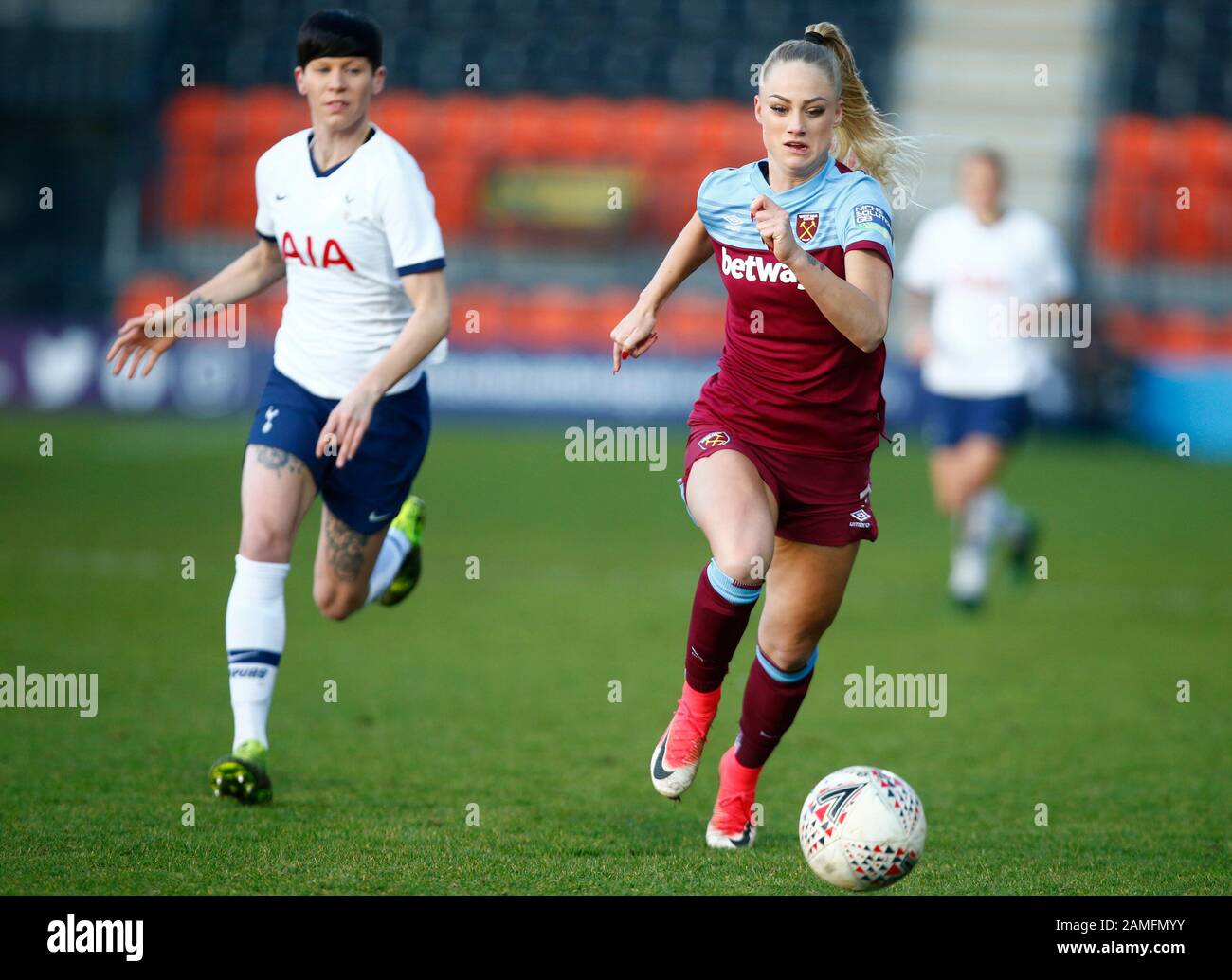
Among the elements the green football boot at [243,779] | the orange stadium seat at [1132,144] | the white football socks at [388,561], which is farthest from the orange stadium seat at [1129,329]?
the green football boot at [243,779]

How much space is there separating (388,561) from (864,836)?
279 centimetres

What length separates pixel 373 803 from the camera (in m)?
5.27

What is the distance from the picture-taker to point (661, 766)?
4957 millimetres

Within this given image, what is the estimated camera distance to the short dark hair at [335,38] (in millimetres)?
5305

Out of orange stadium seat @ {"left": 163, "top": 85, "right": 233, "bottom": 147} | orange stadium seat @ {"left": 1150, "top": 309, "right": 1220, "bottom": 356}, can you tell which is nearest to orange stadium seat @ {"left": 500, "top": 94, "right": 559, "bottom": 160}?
orange stadium seat @ {"left": 163, "top": 85, "right": 233, "bottom": 147}

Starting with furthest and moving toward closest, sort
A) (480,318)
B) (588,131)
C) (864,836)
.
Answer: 1. (588,131)
2. (480,318)
3. (864,836)

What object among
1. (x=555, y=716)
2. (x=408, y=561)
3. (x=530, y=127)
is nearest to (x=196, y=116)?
(x=530, y=127)

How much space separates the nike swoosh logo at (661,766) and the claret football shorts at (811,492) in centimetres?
71

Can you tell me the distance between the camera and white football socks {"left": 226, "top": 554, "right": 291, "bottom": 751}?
5.36 m

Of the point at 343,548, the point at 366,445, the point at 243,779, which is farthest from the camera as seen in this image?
the point at 343,548

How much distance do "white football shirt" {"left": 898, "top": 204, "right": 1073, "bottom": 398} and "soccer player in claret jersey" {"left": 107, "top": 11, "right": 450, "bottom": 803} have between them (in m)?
4.87

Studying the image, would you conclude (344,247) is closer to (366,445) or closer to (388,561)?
(366,445)

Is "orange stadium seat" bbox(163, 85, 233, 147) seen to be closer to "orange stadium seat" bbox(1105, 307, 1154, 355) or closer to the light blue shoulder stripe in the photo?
"orange stadium seat" bbox(1105, 307, 1154, 355)
